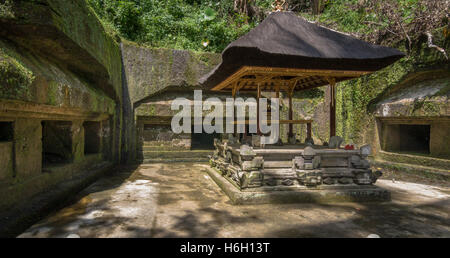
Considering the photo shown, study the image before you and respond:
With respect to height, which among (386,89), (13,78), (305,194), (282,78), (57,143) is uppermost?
(282,78)

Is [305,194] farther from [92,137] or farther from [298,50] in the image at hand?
[92,137]

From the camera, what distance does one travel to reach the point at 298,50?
4574mm

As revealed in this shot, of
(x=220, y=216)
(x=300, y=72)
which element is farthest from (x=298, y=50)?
(x=220, y=216)

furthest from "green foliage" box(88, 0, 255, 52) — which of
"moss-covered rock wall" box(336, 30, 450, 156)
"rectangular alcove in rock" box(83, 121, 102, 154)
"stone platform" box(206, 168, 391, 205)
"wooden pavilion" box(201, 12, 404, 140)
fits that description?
"stone platform" box(206, 168, 391, 205)

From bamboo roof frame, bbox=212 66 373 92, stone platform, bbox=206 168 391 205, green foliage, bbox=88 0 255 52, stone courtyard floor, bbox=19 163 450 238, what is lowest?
stone courtyard floor, bbox=19 163 450 238

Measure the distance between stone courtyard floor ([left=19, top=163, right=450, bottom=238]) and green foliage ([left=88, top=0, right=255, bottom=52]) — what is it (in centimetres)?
676

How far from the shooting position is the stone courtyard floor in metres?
3.36

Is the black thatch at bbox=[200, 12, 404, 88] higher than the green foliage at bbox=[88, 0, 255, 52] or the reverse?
the reverse

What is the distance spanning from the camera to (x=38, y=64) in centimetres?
405

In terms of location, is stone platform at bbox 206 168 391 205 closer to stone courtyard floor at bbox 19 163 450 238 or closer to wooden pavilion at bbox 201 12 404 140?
stone courtyard floor at bbox 19 163 450 238

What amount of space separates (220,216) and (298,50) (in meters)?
2.92

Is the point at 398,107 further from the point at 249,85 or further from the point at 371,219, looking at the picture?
the point at 371,219
